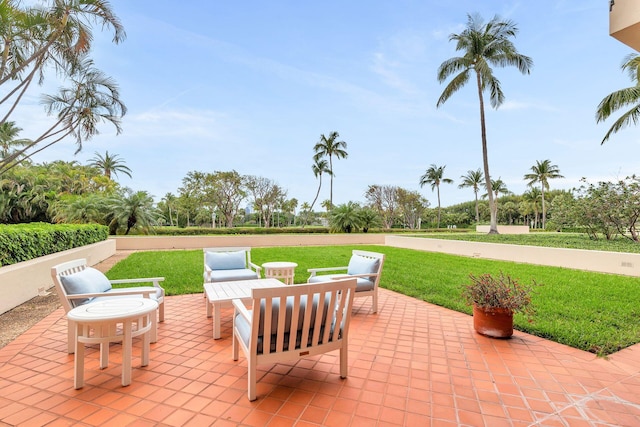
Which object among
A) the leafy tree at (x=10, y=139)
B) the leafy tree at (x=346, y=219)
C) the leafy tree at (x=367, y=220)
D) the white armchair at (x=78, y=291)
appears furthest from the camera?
the leafy tree at (x=10, y=139)

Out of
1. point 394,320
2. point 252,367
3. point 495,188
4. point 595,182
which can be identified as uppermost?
point 495,188

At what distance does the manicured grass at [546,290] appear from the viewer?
12.3 ft

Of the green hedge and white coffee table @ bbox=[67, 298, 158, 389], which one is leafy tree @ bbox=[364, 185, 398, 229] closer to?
the green hedge

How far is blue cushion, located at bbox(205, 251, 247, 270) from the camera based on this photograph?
17.9 ft

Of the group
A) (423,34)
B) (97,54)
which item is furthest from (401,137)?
(97,54)

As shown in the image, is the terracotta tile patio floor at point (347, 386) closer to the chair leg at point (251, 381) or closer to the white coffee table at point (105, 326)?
the chair leg at point (251, 381)

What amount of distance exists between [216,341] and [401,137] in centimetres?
1964

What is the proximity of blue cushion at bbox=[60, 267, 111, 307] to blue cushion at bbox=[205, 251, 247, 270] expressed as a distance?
1.92 m

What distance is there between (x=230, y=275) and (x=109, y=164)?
106 feet

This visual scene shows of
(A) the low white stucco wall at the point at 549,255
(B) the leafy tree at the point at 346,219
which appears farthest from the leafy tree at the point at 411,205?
(A) the low white stucco wall at the point at 549,255

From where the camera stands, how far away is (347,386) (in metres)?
2.56

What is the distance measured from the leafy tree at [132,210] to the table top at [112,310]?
51.0ft

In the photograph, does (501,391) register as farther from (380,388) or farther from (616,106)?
(616,106)

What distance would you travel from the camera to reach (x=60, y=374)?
8.92 ft
